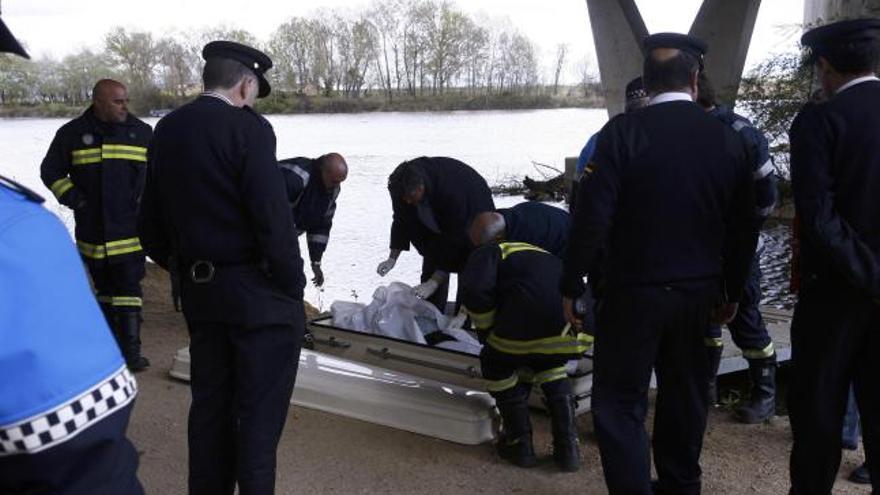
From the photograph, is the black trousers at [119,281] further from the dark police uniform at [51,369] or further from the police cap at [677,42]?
the dark police uniform at [51,369]

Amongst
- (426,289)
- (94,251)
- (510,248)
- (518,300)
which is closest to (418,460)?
(518,300)

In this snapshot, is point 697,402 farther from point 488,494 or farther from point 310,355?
point 310,355

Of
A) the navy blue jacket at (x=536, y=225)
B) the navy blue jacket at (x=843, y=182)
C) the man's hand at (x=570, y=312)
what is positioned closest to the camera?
the navy blue jacket at (x=843, y=182)

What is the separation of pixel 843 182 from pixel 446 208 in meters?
2.97

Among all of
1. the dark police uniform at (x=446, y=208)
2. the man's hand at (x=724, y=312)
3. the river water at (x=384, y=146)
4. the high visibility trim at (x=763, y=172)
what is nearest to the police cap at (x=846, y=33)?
the high visibility trim at (x=763, y=172)

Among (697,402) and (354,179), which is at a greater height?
(697,402)

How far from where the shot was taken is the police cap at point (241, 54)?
2.99 metres

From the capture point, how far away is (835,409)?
294 cm

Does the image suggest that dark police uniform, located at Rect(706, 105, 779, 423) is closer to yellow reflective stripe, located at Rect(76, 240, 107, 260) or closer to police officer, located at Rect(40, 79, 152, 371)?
police officer, located at Rect(40, 79, 152, 371)

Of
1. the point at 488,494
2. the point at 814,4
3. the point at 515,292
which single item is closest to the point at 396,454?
the point at 488,494

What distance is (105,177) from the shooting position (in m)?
5.29

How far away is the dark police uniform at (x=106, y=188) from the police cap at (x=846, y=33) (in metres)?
3.92

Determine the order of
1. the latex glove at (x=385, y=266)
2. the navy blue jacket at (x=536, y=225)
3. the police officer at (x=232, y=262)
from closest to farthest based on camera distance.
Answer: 1. the police officer at (x=232, y=262)
2. the navy blue jacket at (x=536, y=225)
3. the latex glove at (x=385, y=266)

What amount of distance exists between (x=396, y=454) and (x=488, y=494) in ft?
1.96
